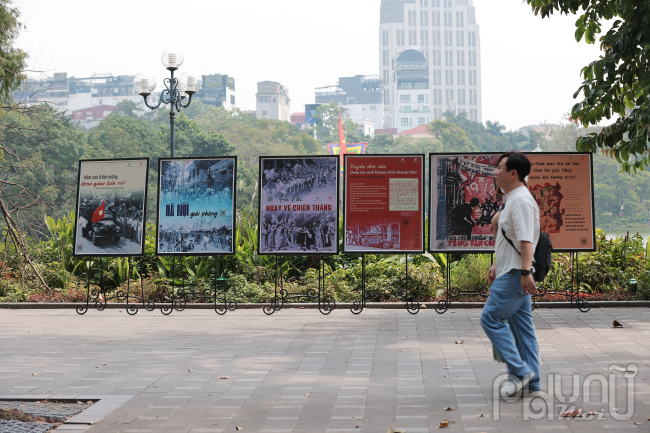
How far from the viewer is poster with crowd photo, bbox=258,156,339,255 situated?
28.0 feet

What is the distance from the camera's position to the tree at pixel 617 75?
679cm

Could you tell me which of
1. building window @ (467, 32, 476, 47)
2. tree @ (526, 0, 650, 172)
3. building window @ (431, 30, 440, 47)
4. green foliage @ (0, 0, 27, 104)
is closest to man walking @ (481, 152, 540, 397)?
tree @ (526, 0, 650, 172)

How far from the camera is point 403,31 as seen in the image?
18588 centimetres

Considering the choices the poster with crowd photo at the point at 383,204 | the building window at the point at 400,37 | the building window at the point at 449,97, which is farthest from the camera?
the building window at the point at 400,37

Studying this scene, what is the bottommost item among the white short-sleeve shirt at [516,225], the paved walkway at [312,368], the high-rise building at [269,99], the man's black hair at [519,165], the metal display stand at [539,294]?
the paved walkway at [312,368]

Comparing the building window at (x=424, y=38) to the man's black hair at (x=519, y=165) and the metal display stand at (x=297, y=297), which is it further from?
the man's black hair at (x=519, y=165)

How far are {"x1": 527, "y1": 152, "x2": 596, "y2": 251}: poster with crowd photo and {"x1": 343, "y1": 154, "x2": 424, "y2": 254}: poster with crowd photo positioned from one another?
1.58m

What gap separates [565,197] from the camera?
822 centimetres

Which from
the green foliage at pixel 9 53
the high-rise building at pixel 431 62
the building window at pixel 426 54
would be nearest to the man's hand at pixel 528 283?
the green foliage at pixel 9 53

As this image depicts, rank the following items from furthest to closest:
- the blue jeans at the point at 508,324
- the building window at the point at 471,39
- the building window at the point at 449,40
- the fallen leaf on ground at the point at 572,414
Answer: the building window at the point at 449,40 < the building window at the point at 471,39 < the blue jeans at the point at 508,324 < the fallen leaf on ground at the point at 572,414

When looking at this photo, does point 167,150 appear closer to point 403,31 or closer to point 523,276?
point 523,276

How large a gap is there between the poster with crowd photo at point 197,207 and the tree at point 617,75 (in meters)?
4.72

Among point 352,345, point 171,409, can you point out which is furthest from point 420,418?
point 352,345

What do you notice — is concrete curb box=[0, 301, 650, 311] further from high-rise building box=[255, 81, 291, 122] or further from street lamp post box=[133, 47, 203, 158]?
high-rise building box=[255, 81, 291, 122]
